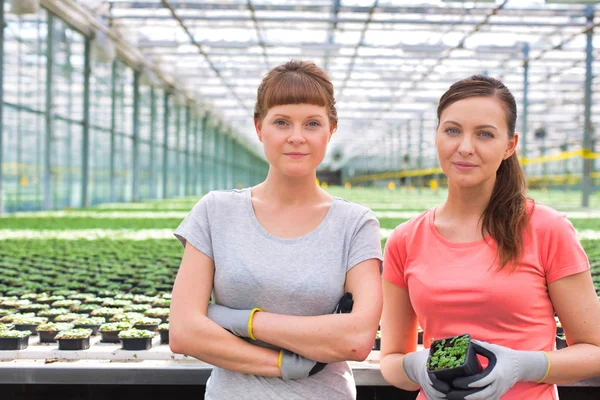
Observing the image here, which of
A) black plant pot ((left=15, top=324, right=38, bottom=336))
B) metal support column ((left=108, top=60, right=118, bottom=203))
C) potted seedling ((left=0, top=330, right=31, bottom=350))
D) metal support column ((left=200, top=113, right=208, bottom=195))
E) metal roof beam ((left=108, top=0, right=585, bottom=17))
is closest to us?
potted seedling ((left=0, top=330, right=31, bottom=350))

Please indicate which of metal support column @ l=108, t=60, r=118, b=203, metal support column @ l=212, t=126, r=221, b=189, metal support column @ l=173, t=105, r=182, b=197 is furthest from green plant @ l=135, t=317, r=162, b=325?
metal support column @ l=212, t=126, r=221, b=189

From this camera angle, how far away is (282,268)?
155cm

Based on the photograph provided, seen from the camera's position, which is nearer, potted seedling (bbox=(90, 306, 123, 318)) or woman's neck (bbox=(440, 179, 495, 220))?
woman's neck (bbox=(440, 179, 495, 220))

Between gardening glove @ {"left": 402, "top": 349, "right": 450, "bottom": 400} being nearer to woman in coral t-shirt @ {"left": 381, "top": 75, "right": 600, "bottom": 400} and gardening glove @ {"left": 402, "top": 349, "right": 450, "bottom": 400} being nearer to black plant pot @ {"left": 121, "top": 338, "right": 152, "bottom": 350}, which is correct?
Answer: woman in coral t-shirt @ {"left": 381, "top": 75, "right": 600, "bottom": 400}

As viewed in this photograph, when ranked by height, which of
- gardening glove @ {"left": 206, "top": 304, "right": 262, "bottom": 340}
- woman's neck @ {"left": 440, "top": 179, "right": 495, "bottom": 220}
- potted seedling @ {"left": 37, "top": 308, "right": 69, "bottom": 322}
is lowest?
potted seedling @ {"left": 37, "top": 308, "right": 69, "bottom": 322}

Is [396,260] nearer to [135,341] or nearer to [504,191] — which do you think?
[504,191]

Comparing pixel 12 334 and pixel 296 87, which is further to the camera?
pixel 12 334

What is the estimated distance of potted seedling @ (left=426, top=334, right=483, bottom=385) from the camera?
1.33 metres

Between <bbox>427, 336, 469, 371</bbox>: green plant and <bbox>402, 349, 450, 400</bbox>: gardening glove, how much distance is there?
0.03 meters

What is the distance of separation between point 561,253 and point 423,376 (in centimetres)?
44

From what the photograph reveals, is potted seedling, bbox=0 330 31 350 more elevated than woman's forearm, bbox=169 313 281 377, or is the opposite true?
woman's forearm, bbox=169 313 281 377

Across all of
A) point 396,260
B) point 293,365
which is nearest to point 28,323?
point 293,365

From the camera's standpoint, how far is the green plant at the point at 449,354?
52.9 inches

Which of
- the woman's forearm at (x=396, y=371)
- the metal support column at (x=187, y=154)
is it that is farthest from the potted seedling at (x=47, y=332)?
the metal support column at (x=187, y=154)
